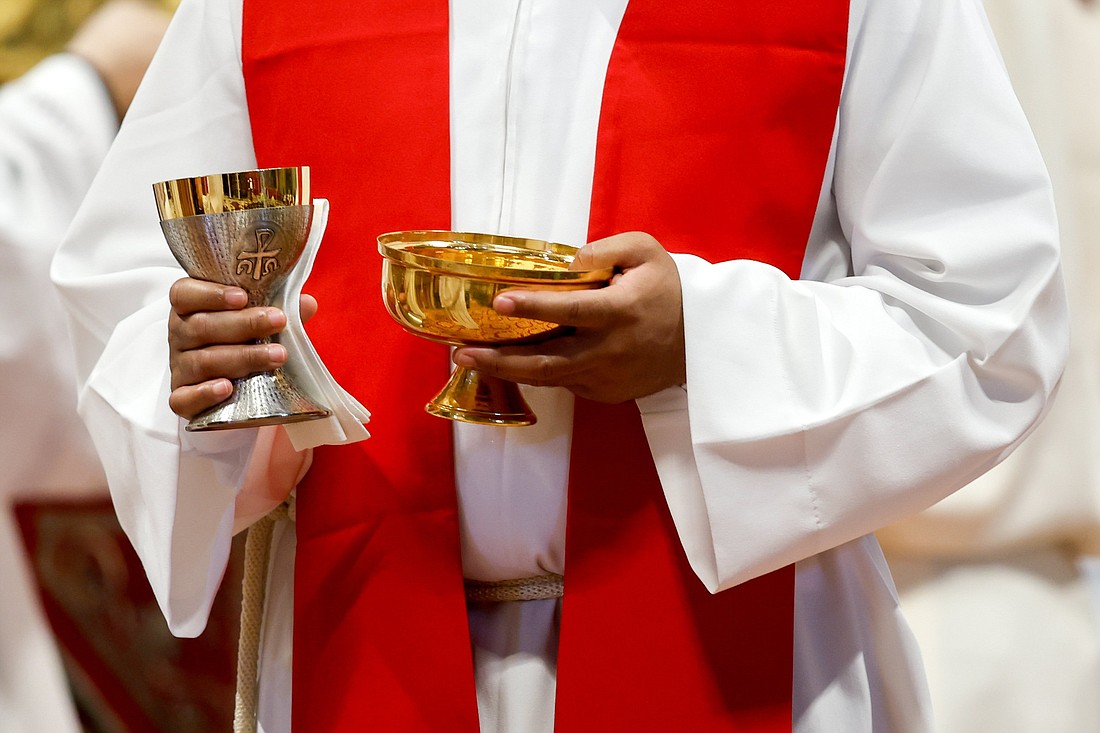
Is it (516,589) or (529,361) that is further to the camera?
(516,589)

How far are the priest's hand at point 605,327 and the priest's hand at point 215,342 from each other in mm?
211

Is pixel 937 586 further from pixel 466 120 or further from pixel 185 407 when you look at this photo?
pixel 185 407

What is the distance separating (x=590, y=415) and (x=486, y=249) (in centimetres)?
28

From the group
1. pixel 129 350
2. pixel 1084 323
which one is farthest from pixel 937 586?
pixel 129 350

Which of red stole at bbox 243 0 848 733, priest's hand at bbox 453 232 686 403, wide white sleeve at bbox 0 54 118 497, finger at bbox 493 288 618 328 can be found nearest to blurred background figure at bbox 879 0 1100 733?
red stole at bbox 243 0 848 733

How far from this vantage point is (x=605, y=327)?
1.31m

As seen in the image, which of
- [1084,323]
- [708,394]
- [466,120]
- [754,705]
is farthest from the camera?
[1084,323]

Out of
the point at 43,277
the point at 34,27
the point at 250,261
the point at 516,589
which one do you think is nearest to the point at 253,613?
the point at 516,589

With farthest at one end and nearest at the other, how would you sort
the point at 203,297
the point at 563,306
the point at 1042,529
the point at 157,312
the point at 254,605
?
the point at 1042,529 → the point at 254,605 → the point at 157,312 → the point at 203,297 → the point at 563,306

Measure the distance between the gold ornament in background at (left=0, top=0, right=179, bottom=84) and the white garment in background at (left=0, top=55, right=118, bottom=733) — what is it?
0.04 meters

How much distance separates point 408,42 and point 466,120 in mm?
144

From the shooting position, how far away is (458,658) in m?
1.55

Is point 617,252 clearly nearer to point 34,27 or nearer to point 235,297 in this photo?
point 235,297

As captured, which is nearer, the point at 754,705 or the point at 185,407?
the point at 185,407
